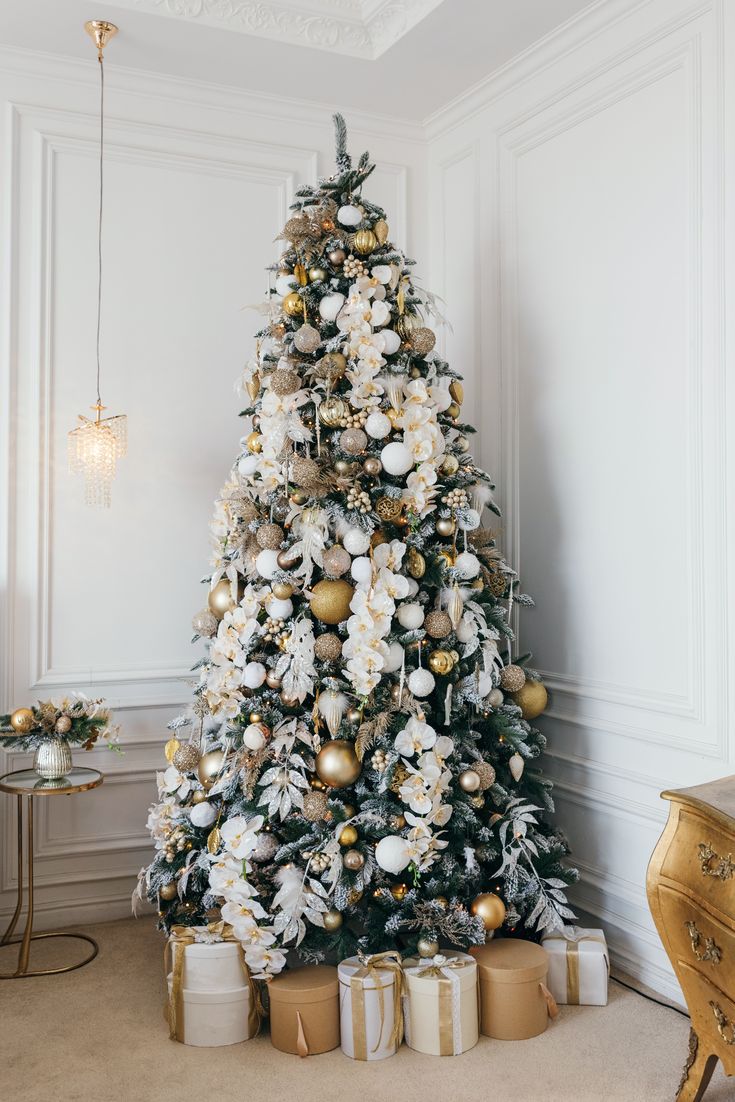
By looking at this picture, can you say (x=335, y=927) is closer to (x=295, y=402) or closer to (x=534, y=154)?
(x=295, y=402)

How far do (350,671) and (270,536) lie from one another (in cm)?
44

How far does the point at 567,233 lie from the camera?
3.06 meters

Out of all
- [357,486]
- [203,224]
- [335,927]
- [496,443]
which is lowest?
[335,927]

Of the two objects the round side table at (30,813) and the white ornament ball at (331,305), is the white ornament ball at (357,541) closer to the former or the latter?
the white ornament ball at (331,305)

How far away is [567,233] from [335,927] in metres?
2.23

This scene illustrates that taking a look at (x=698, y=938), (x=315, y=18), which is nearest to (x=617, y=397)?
(x=698, y=938)

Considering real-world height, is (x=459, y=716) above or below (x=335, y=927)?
above

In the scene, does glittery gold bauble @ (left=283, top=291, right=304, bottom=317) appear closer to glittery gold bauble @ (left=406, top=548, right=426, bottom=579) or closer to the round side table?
glittery gold bauble @ (left=406, top=548, right=426, bottom=579)

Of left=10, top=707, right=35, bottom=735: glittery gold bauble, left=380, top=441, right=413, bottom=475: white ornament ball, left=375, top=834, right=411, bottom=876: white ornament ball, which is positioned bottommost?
left=375, top=834, right=411, bottom=876: white ornament ball

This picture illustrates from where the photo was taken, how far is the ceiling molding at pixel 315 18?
9.87 feet

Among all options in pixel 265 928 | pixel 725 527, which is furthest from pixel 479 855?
pixel 725 527

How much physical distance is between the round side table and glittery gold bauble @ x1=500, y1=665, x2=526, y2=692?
1276 mm

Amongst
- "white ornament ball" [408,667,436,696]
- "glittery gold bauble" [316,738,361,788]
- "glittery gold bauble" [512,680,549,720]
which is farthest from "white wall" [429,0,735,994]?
"glittery gold bauble" [316,738,361,788]

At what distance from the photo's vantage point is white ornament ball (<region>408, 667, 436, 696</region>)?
8.48 ft
